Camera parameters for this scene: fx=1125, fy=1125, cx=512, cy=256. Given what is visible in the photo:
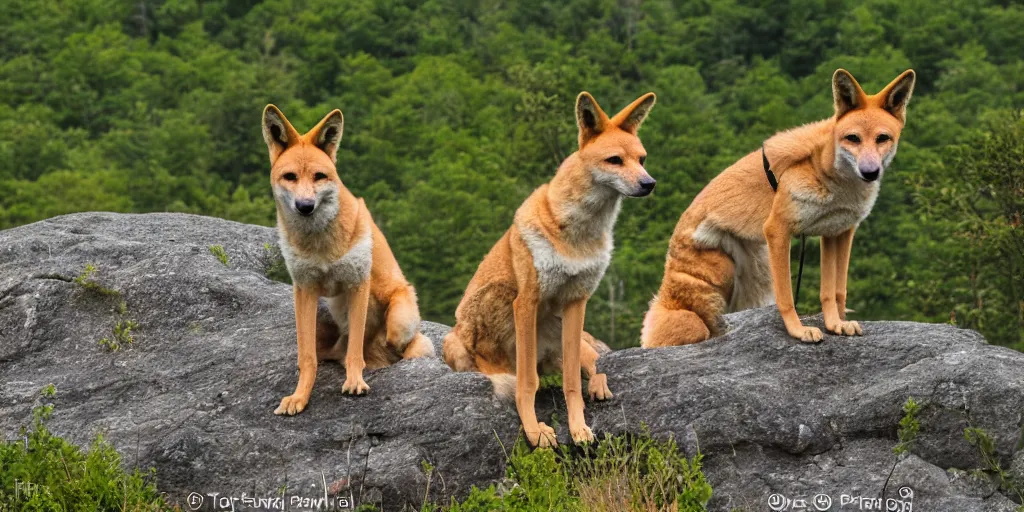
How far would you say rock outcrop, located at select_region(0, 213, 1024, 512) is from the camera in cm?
905

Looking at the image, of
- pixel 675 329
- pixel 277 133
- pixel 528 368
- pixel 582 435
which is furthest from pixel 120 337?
pixel 675 329

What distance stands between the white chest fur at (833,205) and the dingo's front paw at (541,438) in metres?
3.01

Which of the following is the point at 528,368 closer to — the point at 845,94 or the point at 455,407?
the point at 455,407

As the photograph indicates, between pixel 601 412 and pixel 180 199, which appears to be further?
pixel 180 199

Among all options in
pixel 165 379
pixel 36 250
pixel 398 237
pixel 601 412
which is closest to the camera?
pixel 601 412

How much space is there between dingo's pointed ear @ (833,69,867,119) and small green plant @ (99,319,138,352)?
707cm

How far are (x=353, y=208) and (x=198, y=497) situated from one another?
111 inches

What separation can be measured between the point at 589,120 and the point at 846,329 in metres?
3.07

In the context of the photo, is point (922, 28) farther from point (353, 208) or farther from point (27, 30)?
point (353, 208)

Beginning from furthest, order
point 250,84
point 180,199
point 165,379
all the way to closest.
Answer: point 250,84 → point 180,199 → point 165,379

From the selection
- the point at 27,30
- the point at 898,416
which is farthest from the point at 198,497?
the point at 27,30

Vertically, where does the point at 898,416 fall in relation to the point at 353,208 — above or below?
below

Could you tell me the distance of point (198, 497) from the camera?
9273mm

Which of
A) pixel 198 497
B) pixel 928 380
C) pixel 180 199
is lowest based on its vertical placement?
pixel 180 199
